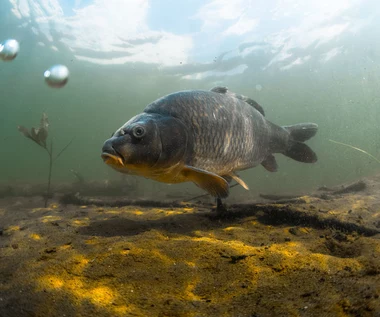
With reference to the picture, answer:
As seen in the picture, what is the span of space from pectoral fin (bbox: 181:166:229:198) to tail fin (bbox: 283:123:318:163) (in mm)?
3054

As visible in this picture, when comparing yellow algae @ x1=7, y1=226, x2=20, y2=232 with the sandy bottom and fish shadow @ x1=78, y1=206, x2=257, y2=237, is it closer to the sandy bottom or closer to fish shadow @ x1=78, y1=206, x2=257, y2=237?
the sandy bottom

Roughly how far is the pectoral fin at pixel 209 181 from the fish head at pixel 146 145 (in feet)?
0.83

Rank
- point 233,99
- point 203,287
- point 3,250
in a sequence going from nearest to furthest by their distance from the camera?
point 203,287 → point 3,250 → point 233,99

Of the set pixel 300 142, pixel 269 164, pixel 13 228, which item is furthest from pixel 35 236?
pixel 300 142

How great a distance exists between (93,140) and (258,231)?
14401 cm

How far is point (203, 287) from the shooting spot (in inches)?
72.4

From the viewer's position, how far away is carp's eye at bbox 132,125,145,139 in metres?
3.04

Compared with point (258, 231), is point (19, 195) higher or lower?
lower

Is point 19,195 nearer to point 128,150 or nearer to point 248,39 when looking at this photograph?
point 128,150

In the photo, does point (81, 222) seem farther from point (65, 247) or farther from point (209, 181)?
point (209, 181)

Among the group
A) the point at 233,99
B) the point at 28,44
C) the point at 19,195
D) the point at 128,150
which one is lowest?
the point at 19,195

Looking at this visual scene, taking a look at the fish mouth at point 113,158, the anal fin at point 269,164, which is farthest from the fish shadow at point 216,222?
the anal fin at point 269,164

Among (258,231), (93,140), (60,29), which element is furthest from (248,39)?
(93,140)

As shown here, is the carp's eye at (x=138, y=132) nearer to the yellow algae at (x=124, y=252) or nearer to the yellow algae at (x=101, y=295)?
the yellow algae at (x=124, y=252)
